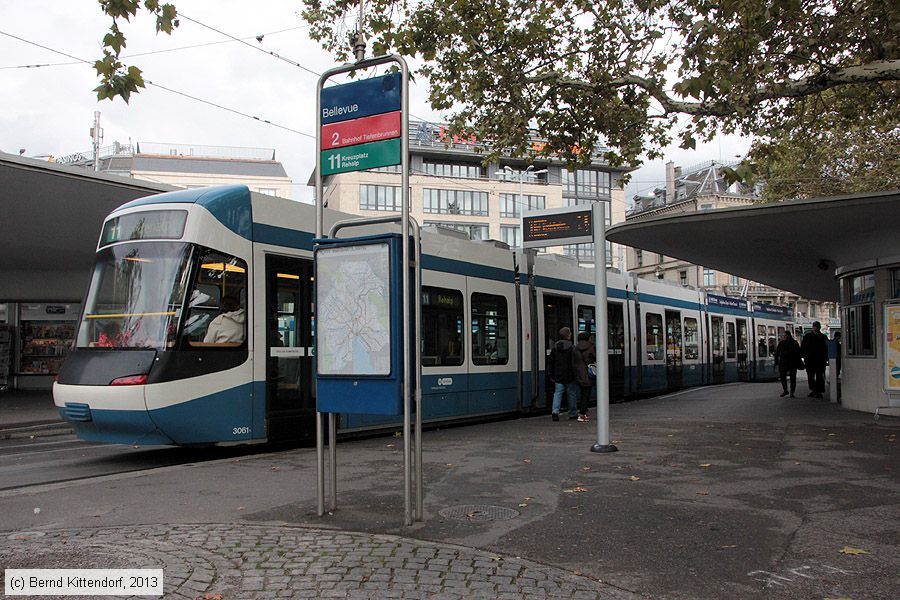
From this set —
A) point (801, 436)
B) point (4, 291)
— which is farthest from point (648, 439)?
point (4, 291)

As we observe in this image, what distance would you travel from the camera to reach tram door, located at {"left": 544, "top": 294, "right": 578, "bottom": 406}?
1588 cm

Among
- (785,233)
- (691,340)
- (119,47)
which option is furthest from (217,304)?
(691,340)

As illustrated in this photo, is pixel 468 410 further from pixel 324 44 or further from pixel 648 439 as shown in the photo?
pixel 324 44

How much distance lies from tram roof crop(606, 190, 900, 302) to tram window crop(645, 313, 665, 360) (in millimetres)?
2927

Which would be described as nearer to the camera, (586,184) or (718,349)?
(718,349)

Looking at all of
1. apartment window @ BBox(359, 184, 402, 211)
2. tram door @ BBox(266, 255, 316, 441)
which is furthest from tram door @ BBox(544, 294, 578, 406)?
apartment window @ BBox(359, 184, 402, 211)

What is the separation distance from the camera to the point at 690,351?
953 inches

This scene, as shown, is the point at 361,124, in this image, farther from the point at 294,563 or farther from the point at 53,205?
the point at 53,205

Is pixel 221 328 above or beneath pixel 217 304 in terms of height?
beneath

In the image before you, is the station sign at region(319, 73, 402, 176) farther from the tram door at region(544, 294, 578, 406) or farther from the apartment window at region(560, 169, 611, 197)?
the apartment window at region(560, 169, 611, 197)

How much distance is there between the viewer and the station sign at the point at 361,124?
602 centimetres

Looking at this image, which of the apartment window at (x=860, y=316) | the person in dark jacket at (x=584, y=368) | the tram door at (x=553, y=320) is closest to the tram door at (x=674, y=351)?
the tram door at (x=553, y=320)

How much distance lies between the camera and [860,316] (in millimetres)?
14977

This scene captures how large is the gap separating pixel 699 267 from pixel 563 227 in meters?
75.5
